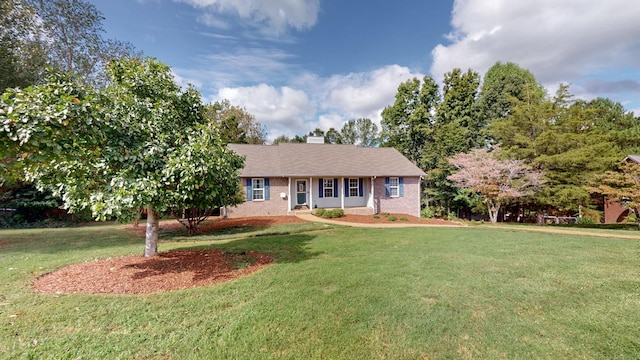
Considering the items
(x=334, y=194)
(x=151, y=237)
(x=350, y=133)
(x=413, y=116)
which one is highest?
(x=350, y=133)

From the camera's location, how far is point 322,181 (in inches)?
737

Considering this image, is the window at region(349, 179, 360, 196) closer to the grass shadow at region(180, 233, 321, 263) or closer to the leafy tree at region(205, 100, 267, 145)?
the grass shadow at region(180, 233, 321, 263)

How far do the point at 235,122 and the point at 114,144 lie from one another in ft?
85.3

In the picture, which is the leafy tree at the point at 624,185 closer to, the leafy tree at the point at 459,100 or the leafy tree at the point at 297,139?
the leafy tree at the point at 459,100

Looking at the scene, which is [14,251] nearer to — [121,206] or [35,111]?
[121,206]

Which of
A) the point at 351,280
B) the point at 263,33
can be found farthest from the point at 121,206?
the point at 263,33

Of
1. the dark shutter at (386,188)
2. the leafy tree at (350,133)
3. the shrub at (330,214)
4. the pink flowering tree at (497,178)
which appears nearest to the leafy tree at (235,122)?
the shrub at (330,214)

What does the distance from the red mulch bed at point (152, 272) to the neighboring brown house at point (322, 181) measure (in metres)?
9.41

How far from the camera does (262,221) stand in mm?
13938

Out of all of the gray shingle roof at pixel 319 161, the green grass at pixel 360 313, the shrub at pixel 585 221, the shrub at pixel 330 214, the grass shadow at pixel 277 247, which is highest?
the gray shingle roof at pixel 319 161

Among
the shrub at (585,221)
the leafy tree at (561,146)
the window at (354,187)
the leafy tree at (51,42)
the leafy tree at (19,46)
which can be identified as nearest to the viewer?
the leafy tree at (19,46)

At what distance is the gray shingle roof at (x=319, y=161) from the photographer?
57.2 ft

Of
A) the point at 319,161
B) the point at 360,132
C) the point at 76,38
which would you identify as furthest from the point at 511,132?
the point at 76,38

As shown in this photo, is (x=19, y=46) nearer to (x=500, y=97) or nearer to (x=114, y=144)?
(x=114, y=144)
